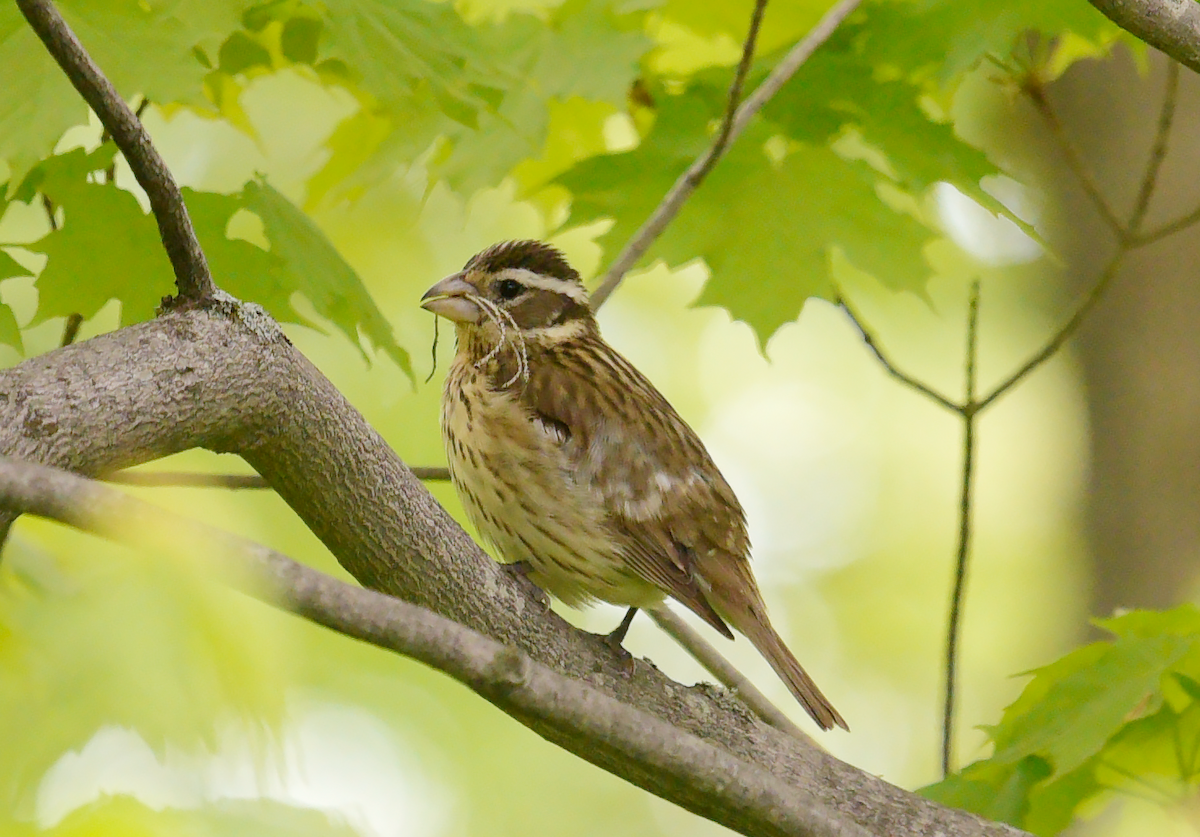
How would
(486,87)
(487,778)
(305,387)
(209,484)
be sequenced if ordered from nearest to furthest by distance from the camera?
(305,387), (209,484), (486,87), (487,778)

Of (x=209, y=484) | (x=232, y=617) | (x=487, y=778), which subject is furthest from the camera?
(x=487, y=778)

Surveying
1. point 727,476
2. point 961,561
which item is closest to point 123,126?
point 961,561

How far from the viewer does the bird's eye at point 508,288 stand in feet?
16.4

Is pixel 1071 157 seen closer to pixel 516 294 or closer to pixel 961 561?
pixel 961 561

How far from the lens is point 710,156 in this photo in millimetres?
4180

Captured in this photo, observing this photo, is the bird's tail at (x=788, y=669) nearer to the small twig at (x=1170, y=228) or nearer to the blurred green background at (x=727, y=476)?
the blurred green background at (x=727, y=476)

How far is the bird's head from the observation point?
477cm

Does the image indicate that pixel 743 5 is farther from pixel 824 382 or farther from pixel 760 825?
pixel 824 382

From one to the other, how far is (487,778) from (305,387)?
7794 millimetres

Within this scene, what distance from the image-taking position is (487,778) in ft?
33.4

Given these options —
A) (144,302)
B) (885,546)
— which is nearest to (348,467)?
(144,302)

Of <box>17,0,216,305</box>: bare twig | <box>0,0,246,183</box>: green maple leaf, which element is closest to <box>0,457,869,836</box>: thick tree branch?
<box>17,0,216,305</box>: bare twig

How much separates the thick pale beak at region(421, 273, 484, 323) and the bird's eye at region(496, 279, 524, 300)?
0.59ft

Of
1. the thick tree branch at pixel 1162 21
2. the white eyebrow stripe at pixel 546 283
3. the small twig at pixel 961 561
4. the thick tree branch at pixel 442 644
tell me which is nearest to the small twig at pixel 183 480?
the thick tree branch at pixel 442 644
